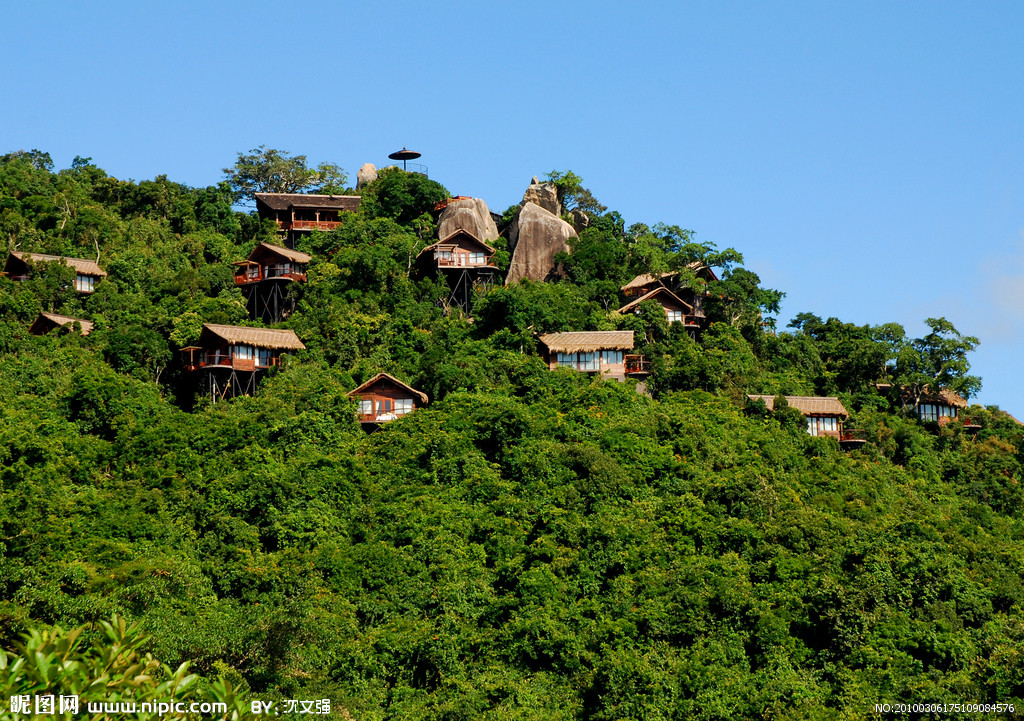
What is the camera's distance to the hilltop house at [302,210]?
228 feet

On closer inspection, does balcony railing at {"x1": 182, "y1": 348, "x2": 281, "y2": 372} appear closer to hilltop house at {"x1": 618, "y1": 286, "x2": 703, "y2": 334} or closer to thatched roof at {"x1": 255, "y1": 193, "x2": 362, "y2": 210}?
thatched roof at {"x1": 255, "y1": 193, "x2": 362, "y2": 210}

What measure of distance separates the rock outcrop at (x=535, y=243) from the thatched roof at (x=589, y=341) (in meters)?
8.60

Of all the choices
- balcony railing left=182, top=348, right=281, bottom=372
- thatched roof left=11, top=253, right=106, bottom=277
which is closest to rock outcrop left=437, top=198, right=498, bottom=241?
balcony railing left=182, top=348, right=281, bottom=372

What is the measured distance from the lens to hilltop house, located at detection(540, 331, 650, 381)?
180 ft

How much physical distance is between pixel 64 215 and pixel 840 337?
143ft

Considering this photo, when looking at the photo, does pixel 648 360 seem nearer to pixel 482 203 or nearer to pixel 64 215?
pixel 482 203

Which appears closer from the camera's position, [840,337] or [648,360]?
[648,360]

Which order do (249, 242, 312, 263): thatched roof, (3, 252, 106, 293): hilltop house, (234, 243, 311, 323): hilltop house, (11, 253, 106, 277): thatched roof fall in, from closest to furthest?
(3, 252, 106, 293): hilltop house
(11, 253, 106, 277): thatched roof
(234, 243, 311, 323): hilltop house
(249, 242, 312, 263): thatched roof

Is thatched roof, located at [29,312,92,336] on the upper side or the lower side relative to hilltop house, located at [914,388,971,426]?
upper

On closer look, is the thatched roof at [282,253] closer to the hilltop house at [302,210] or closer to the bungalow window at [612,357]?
the hilltop house at [302,210]

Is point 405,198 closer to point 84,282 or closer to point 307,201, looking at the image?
point 307,201

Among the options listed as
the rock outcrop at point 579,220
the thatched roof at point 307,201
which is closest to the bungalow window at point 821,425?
the rock outcrop at point 579,220

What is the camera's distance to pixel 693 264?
64.3 m

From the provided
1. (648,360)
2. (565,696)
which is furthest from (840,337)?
(565,696)
